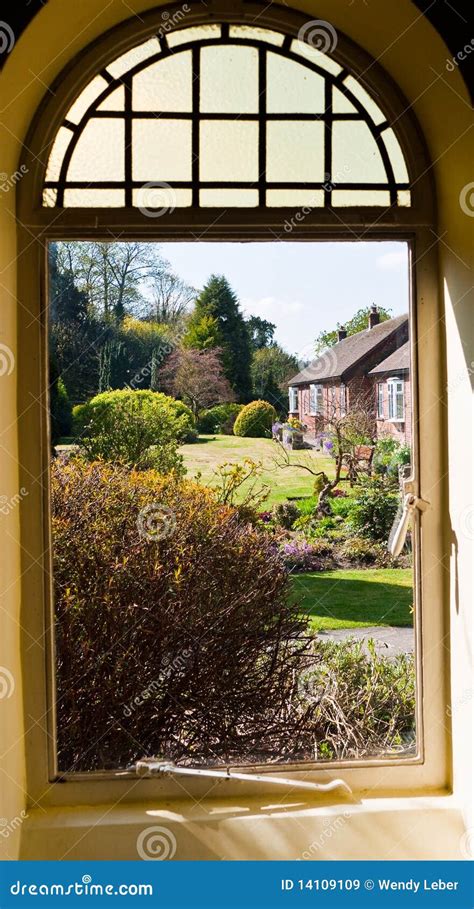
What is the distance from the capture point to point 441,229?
86.7 inches

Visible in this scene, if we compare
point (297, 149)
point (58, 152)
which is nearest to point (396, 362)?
point (297, 149)

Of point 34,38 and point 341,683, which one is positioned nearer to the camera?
point 34,38

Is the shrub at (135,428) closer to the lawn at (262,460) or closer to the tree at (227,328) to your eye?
the lawn at (262,460)

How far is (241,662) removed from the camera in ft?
7.42

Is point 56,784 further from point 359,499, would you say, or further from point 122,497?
point 359,499

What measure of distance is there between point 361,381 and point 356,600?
66cm

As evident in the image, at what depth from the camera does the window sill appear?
2051 millimetres

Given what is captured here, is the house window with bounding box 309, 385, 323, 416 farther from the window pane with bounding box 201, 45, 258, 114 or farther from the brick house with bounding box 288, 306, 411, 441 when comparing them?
the window pane with bounding box 201, 45, 258, 114

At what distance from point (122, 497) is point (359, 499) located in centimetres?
71

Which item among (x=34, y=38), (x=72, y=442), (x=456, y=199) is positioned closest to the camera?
Result: (x=34, y=38)

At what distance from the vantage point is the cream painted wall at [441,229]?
2.00 metres

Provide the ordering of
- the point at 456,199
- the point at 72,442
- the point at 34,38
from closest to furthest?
the point at 34,38
the point at 456,199
the point at 72,442

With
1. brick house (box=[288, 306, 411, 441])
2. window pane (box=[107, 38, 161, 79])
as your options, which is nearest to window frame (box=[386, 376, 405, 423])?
brick house (box=[288, 306, 411, 441])

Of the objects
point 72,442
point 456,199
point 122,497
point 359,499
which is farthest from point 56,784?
point 456,199
